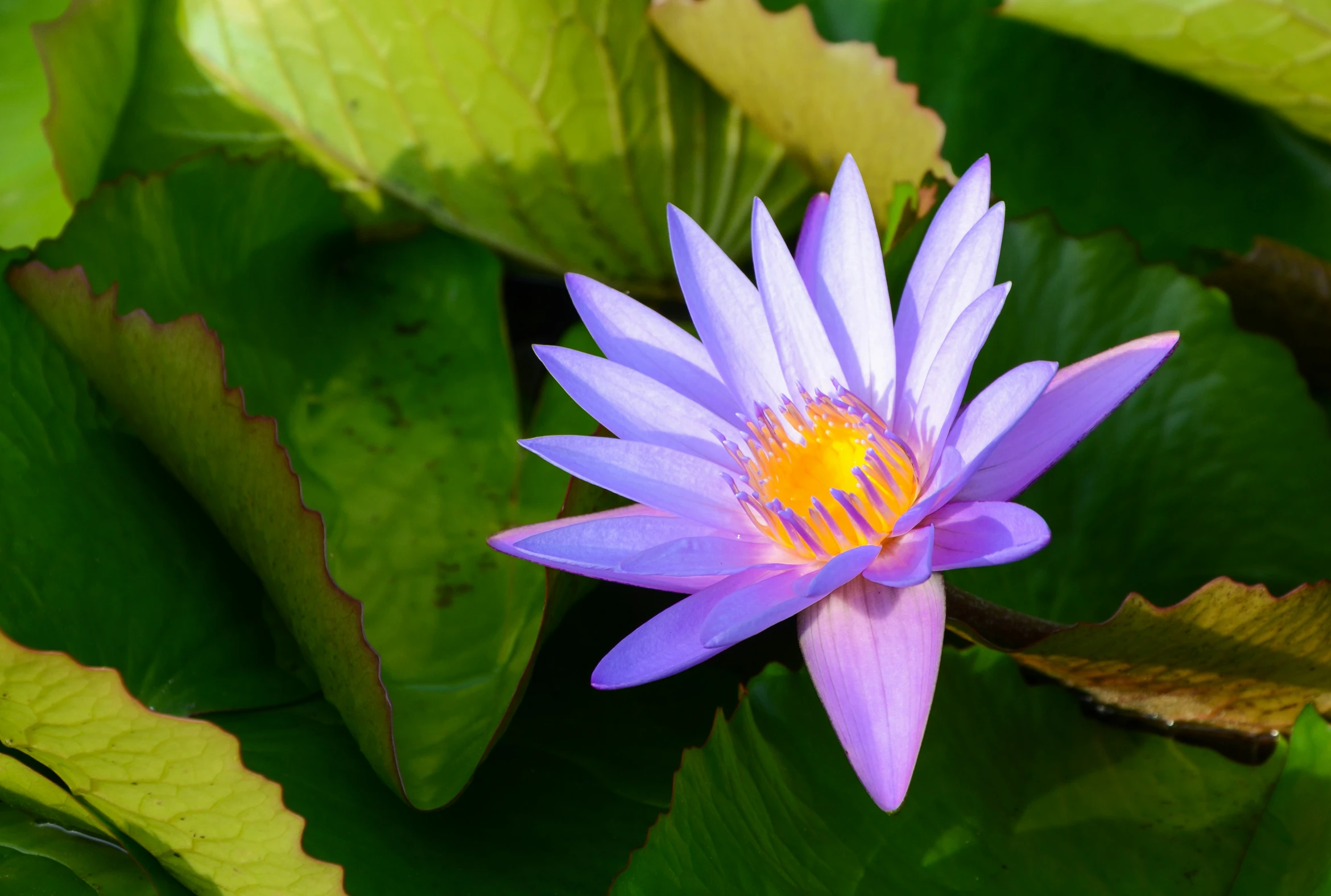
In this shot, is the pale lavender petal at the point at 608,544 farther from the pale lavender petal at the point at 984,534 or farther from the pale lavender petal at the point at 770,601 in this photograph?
the pale lavender petal at the point at 984,534

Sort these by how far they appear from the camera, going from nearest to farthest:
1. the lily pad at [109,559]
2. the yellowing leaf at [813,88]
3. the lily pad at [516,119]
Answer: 1. the lily pad at [109,559]
2. the yellowing leaf at [813,88]
3. the lily pad at [516,119]

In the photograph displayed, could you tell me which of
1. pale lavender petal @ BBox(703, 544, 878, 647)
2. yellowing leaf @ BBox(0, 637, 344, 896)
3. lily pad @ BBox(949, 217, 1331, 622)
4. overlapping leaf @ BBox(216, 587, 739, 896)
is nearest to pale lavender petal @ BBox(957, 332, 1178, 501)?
pale lavender petal @ BBox(703, 544, 878, 647)

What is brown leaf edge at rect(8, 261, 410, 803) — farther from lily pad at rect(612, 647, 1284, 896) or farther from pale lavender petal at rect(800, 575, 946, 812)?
pale lavender petal at rect(800, 575, 946, 812)

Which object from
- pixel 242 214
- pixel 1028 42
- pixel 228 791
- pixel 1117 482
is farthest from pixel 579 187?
pixel 228 791

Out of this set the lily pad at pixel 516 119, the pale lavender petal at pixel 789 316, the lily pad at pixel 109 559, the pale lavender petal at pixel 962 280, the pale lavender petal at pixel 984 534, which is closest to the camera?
the pale lavender petal at pixel 984 534

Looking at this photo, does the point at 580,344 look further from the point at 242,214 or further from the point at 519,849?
the point at 519,849

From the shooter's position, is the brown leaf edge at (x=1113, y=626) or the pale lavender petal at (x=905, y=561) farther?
the brown leaf edge at (x=1113, y=626)

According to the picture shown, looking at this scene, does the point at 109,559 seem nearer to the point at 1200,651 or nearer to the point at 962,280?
the point at 962,280

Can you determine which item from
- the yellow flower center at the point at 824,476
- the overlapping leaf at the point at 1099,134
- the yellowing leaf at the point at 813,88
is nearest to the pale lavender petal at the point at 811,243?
the yellow flower center at the point at 824,476

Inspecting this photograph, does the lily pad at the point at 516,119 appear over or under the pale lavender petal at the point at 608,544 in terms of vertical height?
over
